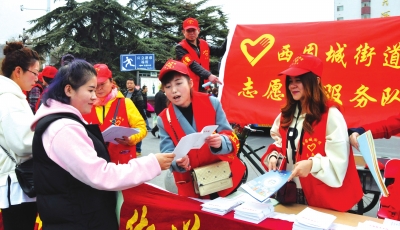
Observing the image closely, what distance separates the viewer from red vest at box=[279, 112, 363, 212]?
194 centimetres

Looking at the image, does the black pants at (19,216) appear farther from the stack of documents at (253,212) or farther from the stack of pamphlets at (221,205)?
the stack of documents at (253,212)

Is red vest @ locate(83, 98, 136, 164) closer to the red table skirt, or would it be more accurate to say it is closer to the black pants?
the black pants

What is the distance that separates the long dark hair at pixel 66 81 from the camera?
1569 millimetres

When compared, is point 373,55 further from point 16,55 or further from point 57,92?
point 16,55

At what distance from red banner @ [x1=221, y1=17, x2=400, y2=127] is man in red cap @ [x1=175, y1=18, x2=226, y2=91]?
0.81ft

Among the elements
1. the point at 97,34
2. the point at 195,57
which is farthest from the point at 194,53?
the point at 97,34

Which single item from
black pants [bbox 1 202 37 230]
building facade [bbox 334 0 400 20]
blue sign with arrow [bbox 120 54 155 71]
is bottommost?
black pants [bbox 1 202 37 230]

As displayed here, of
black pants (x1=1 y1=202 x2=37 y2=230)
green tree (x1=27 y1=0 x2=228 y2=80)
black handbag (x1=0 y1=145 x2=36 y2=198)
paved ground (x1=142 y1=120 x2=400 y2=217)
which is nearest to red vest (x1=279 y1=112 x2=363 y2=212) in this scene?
black handbag (x1=0 y1=145 x2=36 y2=198)

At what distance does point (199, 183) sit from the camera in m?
2.00

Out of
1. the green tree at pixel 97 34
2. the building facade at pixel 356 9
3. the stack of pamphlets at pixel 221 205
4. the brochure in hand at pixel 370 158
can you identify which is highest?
the building facade at pixel 356 9

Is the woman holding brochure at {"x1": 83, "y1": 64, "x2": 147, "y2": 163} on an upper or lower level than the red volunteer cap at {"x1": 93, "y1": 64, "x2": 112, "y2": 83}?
lower

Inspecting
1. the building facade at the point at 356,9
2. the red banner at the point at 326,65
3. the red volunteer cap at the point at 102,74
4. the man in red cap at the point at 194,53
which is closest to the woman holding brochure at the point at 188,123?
the red volunteer cap at the point at 102,74

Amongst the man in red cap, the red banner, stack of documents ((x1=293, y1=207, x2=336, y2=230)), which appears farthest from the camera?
the man in red cap

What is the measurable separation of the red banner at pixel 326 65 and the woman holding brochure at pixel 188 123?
4.25 feet
